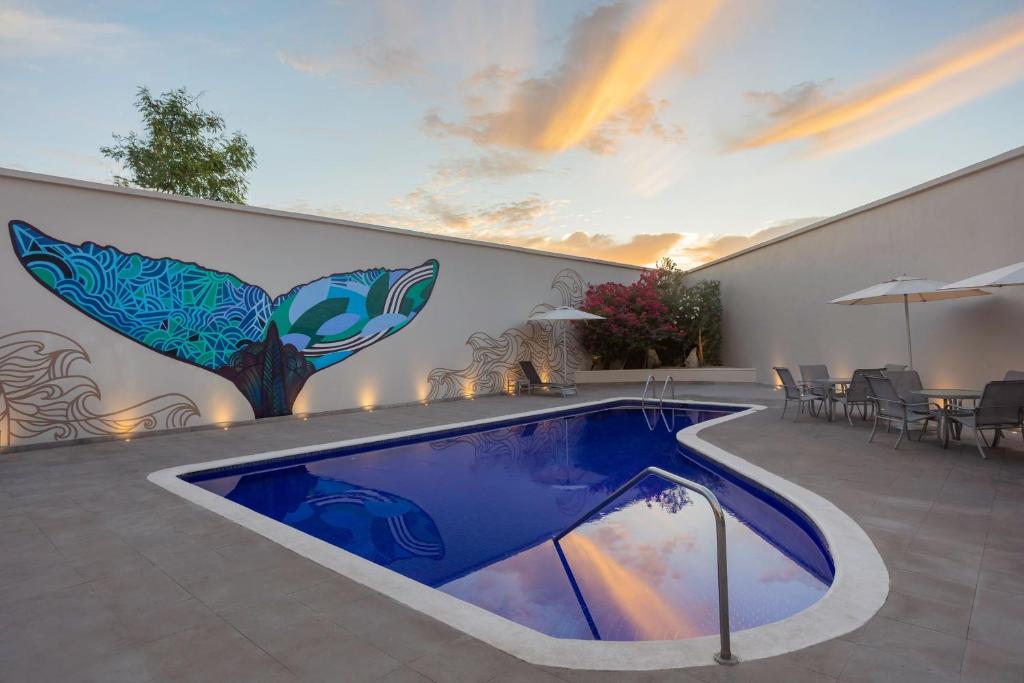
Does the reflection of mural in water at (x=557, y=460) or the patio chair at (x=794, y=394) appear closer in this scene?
the reflection of mural in water at (x=557, y=460)

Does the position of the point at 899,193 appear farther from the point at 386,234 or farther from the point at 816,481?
the point at 386,234

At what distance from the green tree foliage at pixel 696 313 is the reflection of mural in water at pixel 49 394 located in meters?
13.5

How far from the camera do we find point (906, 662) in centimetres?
204

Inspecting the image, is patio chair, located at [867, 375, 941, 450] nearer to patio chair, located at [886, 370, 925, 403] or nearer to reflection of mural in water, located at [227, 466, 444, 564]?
patio chair, located at [886, 370, 925, 403]

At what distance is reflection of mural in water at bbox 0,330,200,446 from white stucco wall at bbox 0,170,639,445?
0.38 feet

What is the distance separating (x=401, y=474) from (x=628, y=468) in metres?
2.88

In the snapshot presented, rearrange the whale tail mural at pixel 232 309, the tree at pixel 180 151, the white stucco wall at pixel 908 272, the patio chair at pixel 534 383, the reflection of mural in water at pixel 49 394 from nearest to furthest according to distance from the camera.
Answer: the reflection of mural in water at pixel 49 394 < the white stucco wall at pixel 908 272 < the whale tail mural at pixel 232 309 < the patio chair at pixel 534 383 < the tree at pixel 180 151

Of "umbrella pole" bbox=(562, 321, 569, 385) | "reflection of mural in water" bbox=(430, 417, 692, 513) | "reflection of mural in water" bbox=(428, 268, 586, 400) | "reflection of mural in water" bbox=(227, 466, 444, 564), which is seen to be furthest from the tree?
"reflection of mural in water" bbox=(227, 466, 444, 564)

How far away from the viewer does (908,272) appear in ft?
30.6

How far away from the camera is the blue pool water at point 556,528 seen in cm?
325

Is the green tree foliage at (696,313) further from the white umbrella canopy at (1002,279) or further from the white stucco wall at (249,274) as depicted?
the white umbrella canopy at (1002,279)

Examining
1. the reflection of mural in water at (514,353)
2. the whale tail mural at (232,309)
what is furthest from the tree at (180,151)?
the reflection of mural in water at (514,353)

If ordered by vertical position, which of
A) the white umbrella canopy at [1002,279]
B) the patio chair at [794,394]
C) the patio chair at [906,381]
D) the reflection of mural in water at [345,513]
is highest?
the white umbrella canopy at [1002,279]

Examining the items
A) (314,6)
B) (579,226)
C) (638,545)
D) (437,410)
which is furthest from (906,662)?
(579,226)
